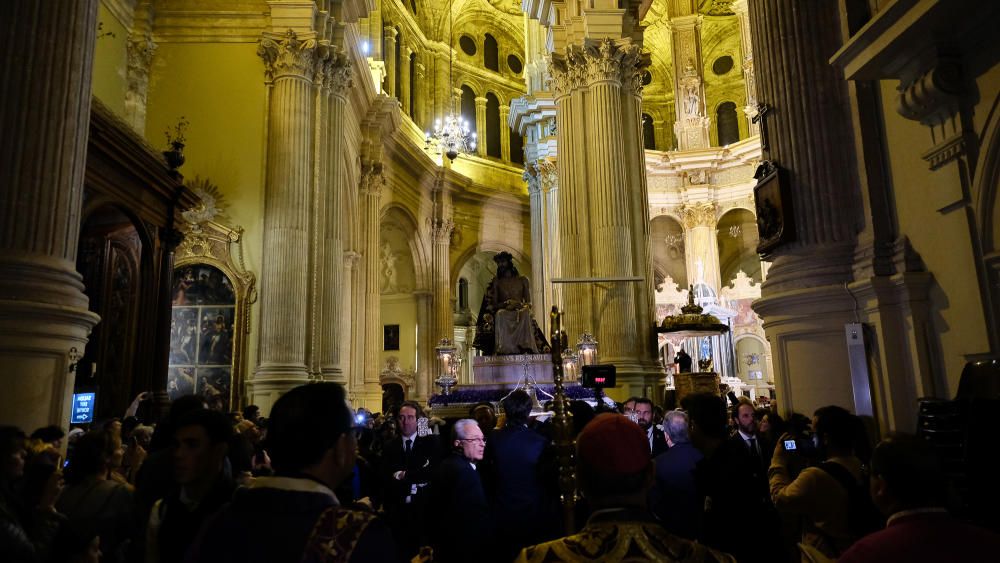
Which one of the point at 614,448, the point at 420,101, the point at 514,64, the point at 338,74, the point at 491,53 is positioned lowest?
the point at 614,448

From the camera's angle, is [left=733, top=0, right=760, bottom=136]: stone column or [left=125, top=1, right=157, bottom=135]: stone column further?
[left=733, top=0, right=760, bottom=136]: stone column

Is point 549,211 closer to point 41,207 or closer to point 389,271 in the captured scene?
point 389,271

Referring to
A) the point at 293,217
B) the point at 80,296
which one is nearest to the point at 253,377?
the point at 293,217

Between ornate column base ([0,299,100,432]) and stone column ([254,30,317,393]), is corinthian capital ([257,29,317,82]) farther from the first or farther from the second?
ornate column base ([0,299,100,432])

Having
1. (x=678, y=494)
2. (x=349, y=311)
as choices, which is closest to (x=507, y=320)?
(x=349, y=311)

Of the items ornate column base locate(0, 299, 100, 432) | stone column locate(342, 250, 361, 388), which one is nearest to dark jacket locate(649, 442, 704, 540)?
ornate column base locate(0, 299, 100, 432)

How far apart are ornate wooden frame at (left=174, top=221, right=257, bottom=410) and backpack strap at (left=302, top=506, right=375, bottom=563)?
13.5 meters

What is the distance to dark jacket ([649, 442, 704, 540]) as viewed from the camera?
12.2 feet

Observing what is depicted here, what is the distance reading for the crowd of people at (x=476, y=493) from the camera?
186cm

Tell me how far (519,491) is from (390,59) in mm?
25220

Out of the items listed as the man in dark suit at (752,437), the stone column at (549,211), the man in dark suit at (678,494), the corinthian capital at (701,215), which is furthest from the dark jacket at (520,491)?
the corinthian capital at (701,215)

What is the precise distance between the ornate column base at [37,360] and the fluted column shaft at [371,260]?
665 inches

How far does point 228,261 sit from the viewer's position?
1463 cm

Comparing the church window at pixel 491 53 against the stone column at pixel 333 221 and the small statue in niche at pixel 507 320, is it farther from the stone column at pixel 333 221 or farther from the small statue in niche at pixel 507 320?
the small statue in niche at pixel 507 320
